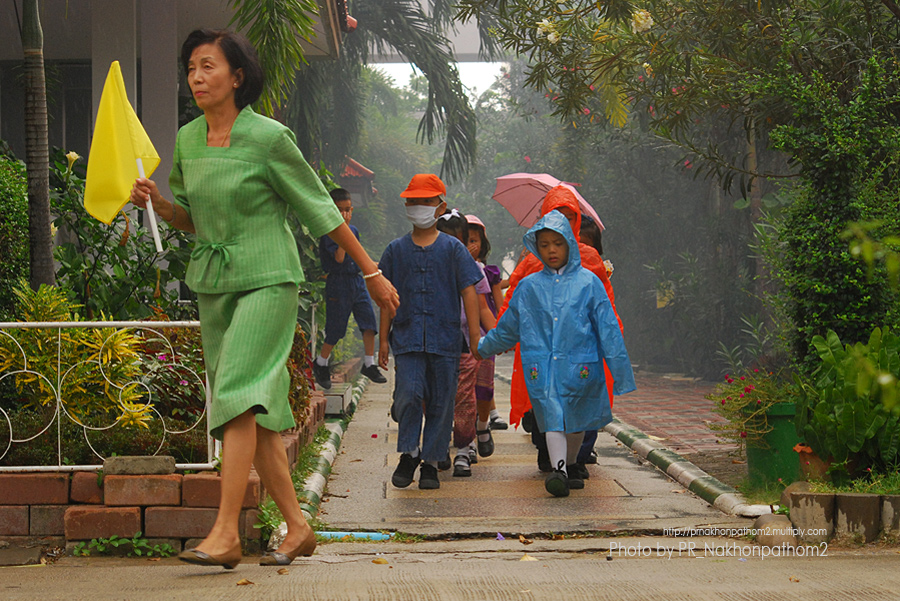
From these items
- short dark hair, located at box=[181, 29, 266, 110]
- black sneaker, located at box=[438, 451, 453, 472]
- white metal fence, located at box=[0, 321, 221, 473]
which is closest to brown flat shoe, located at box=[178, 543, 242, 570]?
white metal fence, located at box=[0, 321, 221, 473]

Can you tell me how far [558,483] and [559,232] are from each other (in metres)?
1.53

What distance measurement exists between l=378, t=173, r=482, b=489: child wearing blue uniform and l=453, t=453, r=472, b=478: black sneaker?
45 centimetres

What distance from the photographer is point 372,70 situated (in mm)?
37281

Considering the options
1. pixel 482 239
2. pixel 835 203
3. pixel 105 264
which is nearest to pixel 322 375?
pixel 482 239

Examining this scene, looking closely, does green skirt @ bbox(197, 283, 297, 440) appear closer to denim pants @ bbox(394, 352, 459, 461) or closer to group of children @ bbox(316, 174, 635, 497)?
group of children @ bbox(316, 174, 635, 497)

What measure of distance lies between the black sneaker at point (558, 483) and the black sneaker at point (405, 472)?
0.88 meters

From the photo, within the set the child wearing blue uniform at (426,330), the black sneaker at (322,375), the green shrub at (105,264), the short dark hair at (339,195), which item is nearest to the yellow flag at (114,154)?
the green shrub at (105,264)

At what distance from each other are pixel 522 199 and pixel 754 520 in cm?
539

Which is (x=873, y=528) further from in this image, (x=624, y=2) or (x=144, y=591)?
(x=624, y=2)

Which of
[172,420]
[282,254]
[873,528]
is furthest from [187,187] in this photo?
[873,528]

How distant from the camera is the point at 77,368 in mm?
4797

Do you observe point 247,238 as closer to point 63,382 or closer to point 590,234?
point 63,382

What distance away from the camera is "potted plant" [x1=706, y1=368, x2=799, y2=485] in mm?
5766

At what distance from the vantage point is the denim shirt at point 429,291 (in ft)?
21.3
